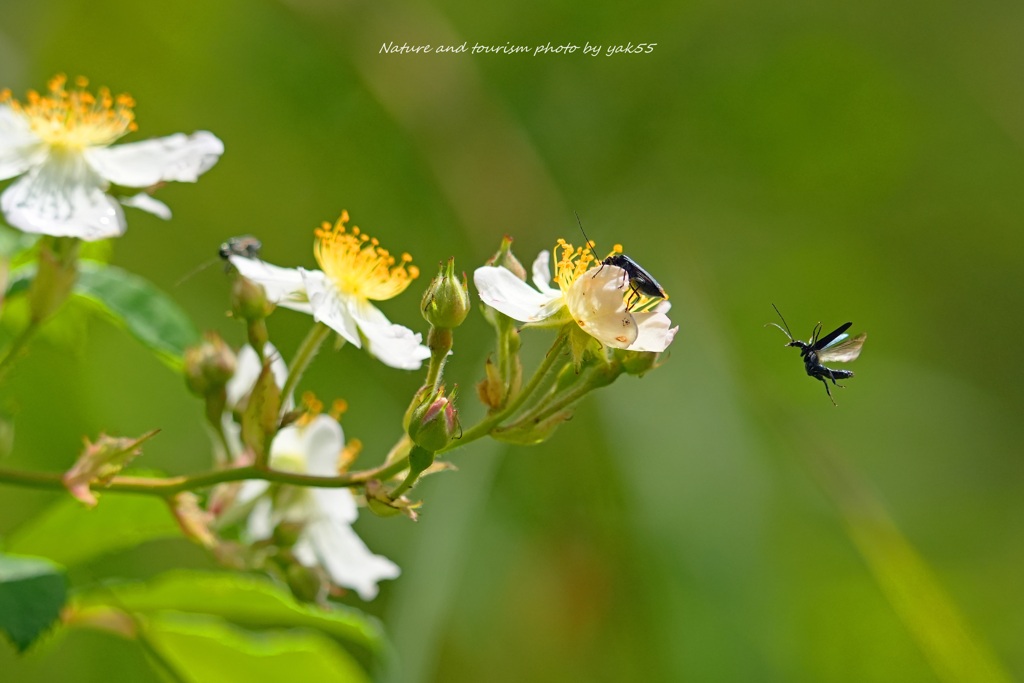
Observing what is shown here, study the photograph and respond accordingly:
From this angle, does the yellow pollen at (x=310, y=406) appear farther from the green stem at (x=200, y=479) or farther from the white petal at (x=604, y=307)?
the white petal at (x=604, y=307)

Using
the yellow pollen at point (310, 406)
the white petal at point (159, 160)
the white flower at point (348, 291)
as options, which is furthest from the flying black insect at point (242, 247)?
the yellow pollen at point (310, 406)

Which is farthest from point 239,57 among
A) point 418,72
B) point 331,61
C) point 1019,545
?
point 1019,545

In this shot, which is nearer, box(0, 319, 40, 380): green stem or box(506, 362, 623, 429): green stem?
box(506, 362, 623, 429): green stem

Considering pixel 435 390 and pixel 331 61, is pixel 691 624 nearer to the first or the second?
pixel 435 390

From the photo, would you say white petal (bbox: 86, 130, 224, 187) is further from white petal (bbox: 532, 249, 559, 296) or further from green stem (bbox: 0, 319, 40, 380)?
white petal (bbox: 532, 249, 559, 296)

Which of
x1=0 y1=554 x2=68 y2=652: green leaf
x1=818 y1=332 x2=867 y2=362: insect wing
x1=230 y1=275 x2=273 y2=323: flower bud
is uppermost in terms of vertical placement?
x1=818 y1=332 x2=867 y2=362: insect wing

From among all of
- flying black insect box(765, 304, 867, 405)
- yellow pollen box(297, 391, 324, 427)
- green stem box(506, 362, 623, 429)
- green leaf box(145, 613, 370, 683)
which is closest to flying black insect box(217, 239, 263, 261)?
yellow pollen box(297, 391, 324, 427)
